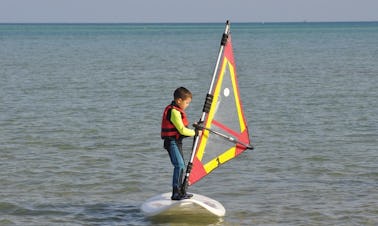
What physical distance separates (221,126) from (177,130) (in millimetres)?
803

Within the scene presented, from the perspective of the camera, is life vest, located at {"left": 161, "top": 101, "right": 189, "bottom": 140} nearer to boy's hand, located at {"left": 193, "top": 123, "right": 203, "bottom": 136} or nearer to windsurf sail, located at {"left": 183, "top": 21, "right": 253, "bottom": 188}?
boy's hand, located at {"left": 193, "top": 123, "right": 203, "bottom": 136}

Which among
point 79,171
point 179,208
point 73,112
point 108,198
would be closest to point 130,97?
point 73,112

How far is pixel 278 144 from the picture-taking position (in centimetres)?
1717

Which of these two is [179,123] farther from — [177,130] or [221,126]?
[221,126]

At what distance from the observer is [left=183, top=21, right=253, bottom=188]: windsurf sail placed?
1108 centimetres

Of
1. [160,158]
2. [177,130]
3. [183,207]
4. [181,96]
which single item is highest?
[160,158]

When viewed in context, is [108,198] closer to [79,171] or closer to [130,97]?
[79,171]

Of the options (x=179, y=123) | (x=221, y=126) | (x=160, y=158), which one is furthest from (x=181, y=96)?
(x=160, y=158)

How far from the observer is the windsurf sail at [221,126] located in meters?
11.1

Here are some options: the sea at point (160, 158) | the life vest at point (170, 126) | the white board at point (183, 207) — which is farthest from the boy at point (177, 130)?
the sea at point (160, 158)

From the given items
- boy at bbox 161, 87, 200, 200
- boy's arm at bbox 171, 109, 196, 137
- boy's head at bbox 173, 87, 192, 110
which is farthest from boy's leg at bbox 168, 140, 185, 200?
boy's head at bbox 173, 87, 192, 110

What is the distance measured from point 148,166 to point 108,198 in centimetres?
236

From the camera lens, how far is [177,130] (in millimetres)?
10805

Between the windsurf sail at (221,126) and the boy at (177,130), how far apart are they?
13 cm
